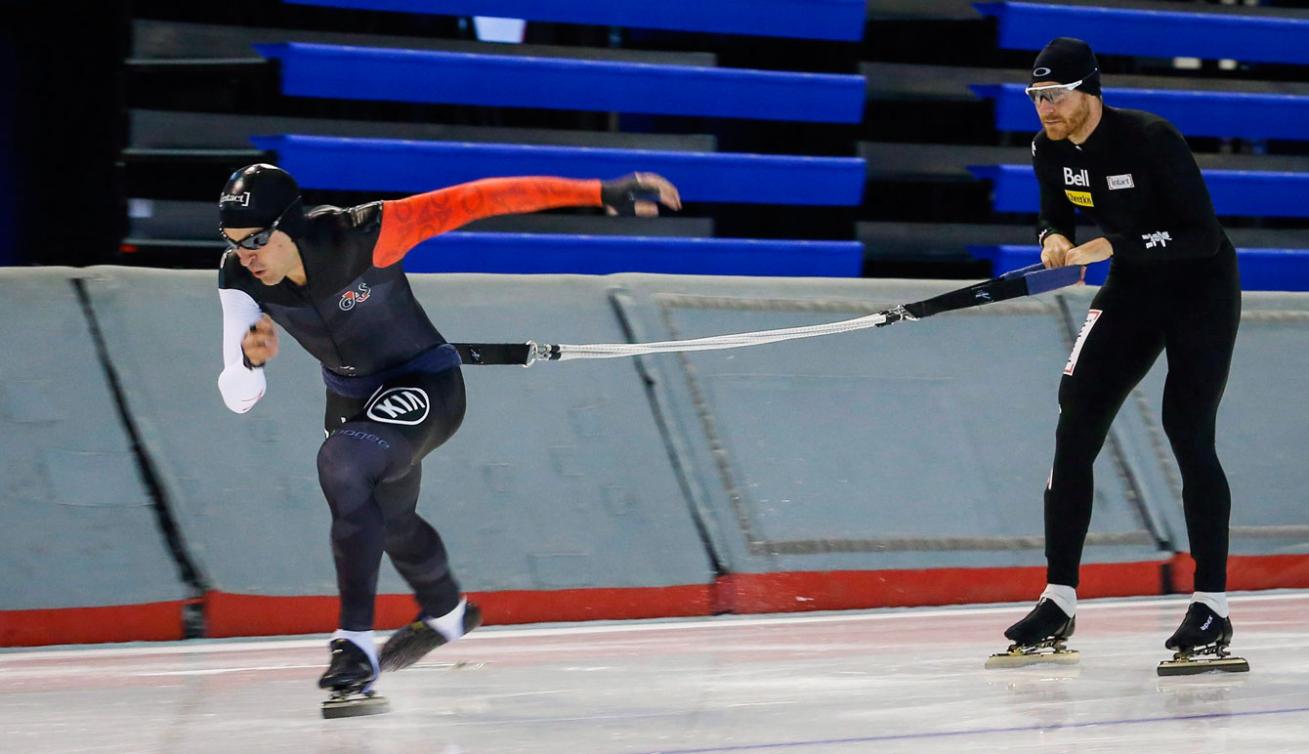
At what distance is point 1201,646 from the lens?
4711 mm

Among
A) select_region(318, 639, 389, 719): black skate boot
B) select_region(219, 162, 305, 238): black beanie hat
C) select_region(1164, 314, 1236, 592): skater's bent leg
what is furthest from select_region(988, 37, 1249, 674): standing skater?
select_region(219, 162, 305, 238): black beanie hat

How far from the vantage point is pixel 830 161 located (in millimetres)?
8555

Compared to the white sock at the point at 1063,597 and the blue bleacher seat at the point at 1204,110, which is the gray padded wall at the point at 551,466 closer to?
the white sock at the point at 1063,597

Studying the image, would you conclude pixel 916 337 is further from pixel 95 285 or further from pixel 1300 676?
pixel 95 285

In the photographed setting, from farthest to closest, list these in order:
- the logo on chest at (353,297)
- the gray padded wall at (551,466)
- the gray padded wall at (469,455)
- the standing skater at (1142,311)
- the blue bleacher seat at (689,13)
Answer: the blue bleacher seat at (689,13)
the gray padded wall at (551,466)
the gray padded wall at (469,455)
the standing skater at (1142,311)
the logo on chest at (353,297)

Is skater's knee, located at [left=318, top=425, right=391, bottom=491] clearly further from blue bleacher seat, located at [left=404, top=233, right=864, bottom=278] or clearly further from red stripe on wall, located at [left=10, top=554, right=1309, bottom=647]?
blue bleacher seat, located at [left=404, top=233, right=864, bottom=278]

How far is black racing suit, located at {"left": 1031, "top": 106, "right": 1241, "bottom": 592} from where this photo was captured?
4777 millimetres

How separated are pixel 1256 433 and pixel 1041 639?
8.10 feet

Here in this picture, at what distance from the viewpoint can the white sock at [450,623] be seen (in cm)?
462

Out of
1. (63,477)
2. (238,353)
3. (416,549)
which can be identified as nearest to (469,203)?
(238,353)

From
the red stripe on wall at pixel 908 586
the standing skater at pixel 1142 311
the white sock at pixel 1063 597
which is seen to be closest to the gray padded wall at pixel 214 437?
the red stripe on wall at pixel 908 586

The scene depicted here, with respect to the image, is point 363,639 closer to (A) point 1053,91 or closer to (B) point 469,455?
(B) point 469,455

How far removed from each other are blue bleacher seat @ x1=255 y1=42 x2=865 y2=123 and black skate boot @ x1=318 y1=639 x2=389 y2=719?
380 cm

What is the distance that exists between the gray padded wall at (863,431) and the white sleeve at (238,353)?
6.65ft
